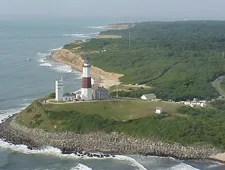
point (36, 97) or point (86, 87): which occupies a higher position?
point (86, 87)

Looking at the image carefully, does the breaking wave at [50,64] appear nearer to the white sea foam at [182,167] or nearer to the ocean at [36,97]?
the ocean at [36,97]

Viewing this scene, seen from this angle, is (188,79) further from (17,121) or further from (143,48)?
(143,48)

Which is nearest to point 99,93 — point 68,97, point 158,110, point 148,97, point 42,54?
point 68,97

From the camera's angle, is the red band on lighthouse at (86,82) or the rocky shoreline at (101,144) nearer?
the rocky shoreline at (101,144)

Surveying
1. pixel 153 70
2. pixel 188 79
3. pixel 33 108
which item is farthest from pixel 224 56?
pixel 33 108

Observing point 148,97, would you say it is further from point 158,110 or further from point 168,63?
point 168,63

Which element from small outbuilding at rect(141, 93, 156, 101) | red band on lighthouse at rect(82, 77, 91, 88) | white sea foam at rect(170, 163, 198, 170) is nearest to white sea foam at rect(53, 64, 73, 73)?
small outbuilding at rect(141, 93, 156, 101)

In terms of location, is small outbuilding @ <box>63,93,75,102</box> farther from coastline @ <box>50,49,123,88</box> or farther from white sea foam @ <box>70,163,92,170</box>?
coastline @ <box>50,49,123,88</box>

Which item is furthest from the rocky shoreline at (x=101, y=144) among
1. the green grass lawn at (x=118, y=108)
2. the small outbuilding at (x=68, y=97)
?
the small outbuilding at (x=68, y=97)

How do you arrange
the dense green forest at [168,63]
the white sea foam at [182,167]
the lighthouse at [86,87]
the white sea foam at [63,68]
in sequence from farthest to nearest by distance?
the white sea foam at [63,68] < the dense green forest at [168,63] < the lighthouse at [86,87] < the white sea foam at [182,167]
